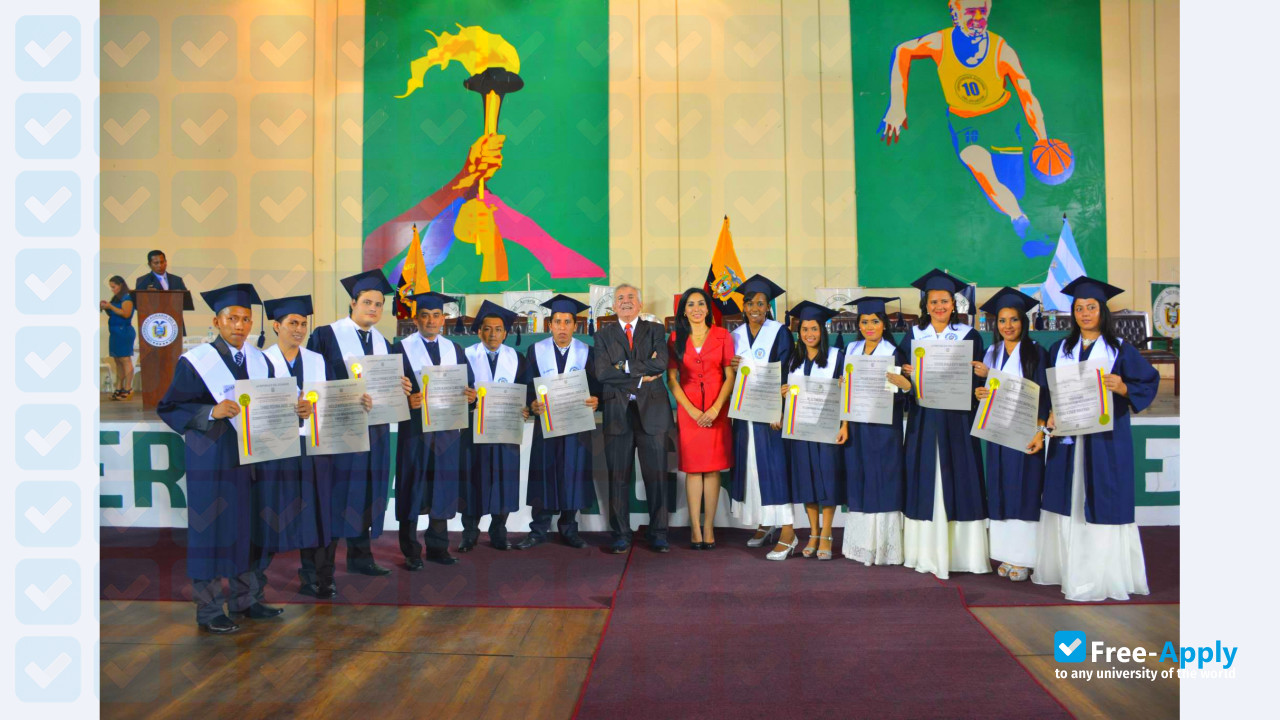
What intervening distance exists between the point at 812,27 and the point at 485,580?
308 inches

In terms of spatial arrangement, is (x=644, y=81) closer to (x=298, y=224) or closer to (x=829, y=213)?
(x=829, y=213)

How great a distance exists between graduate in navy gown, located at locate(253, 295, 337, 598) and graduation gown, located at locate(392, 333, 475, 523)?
1.90 ft

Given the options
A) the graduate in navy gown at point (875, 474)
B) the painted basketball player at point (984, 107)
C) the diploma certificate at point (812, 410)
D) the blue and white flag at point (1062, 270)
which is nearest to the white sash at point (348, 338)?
the diploma certificate at point (812, 410)

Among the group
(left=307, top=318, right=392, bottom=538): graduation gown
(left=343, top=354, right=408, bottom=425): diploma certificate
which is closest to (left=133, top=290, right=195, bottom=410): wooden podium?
(left=307, top=318, right=392, bottom=538): graduation gown

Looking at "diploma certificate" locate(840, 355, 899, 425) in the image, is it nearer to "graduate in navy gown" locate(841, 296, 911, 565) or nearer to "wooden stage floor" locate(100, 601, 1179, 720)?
"graduate in navy gown" locate(841, 296, 911, 565)

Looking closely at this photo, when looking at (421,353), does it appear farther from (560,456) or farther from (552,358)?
(560,456)

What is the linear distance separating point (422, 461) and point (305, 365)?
1016 mm

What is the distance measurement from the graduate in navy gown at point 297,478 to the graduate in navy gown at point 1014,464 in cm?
346

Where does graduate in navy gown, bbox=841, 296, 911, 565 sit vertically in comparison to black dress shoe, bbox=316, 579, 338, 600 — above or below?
above

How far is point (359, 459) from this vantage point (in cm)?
388

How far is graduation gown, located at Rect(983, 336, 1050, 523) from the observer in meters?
3.79

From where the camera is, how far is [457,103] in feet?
29.3

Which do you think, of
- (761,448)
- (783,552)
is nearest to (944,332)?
(761,448)

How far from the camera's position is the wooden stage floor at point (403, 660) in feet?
8.10
